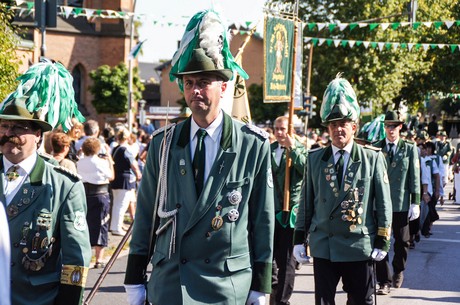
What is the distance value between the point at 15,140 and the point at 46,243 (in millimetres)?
555

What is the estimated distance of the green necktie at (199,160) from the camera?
174 inches

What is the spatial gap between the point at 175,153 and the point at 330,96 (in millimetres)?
3134

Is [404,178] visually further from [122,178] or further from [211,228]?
[211,228]

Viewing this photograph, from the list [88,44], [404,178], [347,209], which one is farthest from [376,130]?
[88,44]

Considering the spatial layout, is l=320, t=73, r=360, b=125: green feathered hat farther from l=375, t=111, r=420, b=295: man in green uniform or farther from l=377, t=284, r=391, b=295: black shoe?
l=377, t=284, r=391, b=295: black shoe

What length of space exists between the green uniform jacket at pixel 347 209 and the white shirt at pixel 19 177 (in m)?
3.07

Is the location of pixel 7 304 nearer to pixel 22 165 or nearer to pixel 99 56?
pixel 22 165

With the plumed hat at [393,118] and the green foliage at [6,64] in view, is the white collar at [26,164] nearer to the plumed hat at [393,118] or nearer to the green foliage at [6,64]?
the plumed hat at [393,118]

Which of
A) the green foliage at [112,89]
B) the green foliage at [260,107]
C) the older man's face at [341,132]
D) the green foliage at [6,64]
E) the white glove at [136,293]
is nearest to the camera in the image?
the white glove at [136,293]

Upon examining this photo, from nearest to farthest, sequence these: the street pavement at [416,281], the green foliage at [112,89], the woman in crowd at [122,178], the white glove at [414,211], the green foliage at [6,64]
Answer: the street pavement at [416,281], the white glove at [414,211], the green foliage at [6,64], the woman in crowd at [122,178], the green foliage at [112,89]

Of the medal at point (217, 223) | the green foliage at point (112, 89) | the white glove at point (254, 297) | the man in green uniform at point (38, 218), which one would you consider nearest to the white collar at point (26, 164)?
the man in green uniform at point (38, 218)

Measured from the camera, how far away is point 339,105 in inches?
280

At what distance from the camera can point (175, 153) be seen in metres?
4.46

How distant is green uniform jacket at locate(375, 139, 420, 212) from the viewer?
10.2 m
